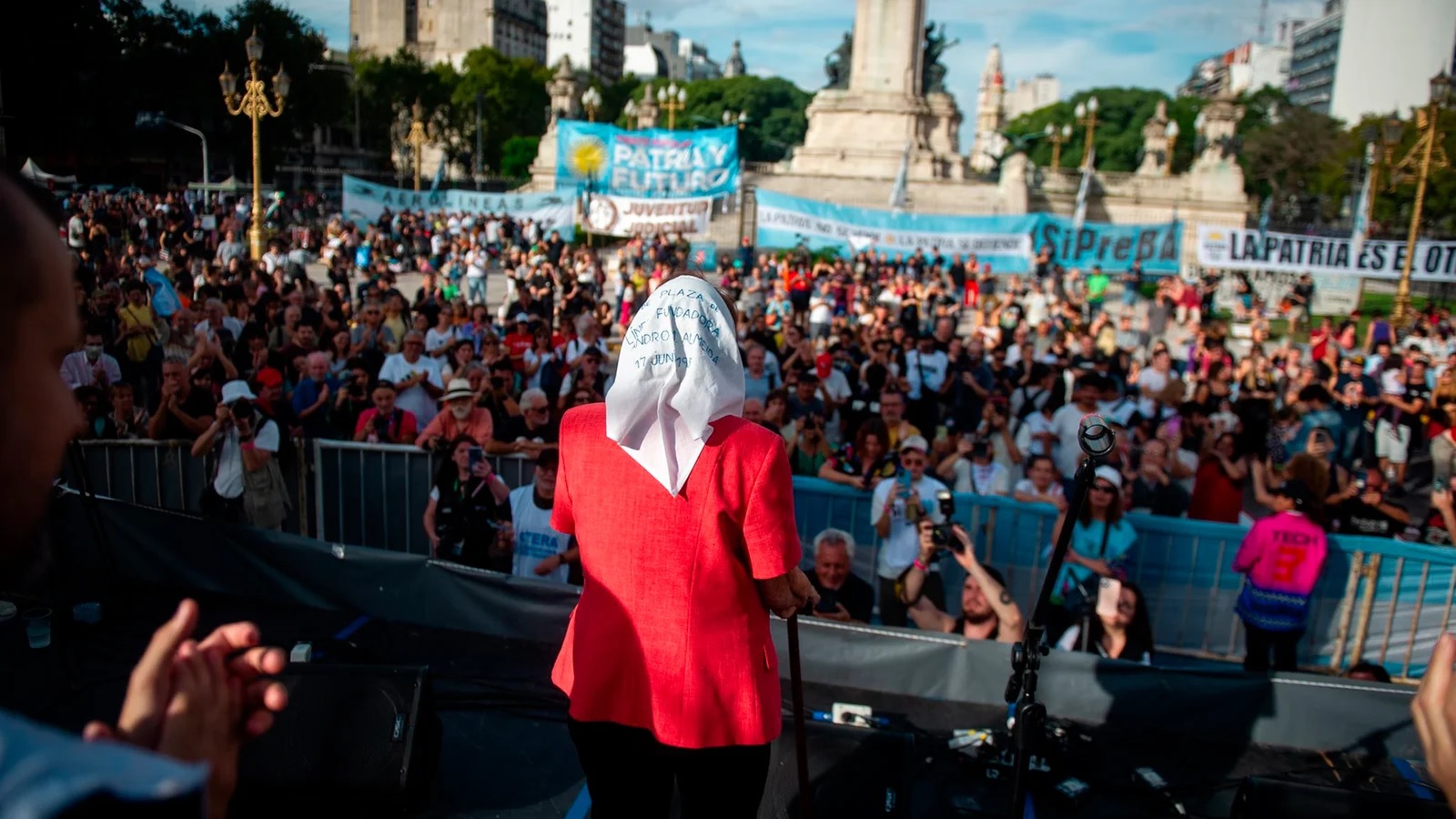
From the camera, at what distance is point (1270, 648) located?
5488 millimetres

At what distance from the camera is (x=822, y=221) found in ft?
62.0

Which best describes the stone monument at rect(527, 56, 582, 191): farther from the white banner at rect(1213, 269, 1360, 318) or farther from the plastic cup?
the plastic cup

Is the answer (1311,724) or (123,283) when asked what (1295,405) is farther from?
(123,283)

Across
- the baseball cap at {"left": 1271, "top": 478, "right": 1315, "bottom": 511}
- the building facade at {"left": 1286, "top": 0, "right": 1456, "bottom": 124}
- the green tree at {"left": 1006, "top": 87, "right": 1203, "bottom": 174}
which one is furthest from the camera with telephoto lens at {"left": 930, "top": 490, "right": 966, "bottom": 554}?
the building facade at {"left": 1286, "top": 0, "right": 1456, "bottom": 124}

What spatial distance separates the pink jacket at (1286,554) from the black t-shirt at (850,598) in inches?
82.7

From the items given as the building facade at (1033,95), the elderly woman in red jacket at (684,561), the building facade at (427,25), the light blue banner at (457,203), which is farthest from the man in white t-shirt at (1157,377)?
the building facade at (1033,95)

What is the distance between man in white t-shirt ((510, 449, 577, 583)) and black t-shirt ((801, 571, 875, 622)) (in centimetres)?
142

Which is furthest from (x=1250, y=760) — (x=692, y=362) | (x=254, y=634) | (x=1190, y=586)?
(x=254, y=634)

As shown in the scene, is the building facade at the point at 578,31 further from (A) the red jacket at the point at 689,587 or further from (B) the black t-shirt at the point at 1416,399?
(A) the red jacket at the point at 689,587

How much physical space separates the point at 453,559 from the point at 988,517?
3407 millimetres

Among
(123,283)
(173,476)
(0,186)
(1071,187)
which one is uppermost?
(1071,187)

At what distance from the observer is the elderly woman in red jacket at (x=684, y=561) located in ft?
7.42

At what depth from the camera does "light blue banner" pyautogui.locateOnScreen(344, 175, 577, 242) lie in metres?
19.5

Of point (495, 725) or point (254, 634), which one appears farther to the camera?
point (495, 725)
